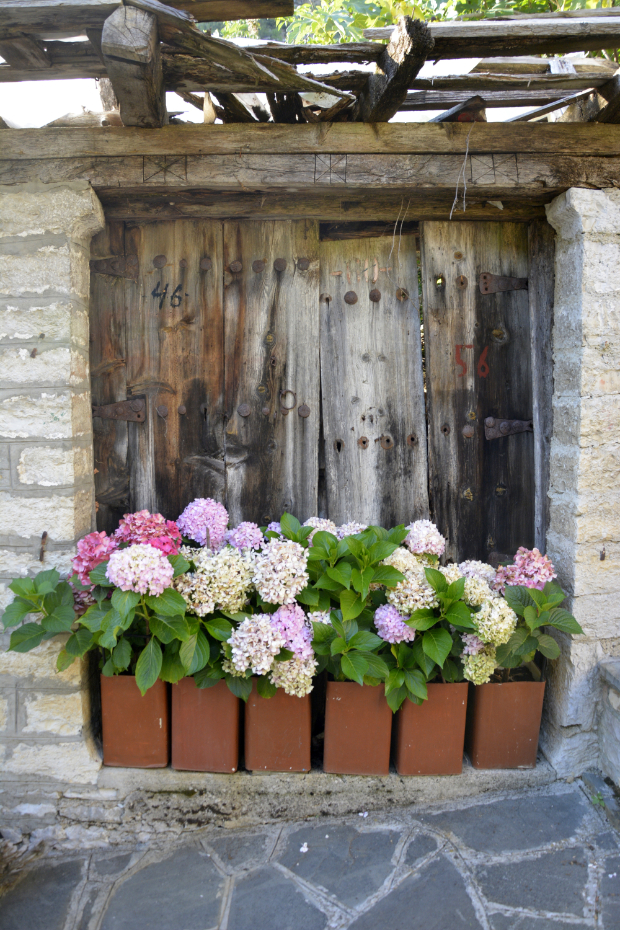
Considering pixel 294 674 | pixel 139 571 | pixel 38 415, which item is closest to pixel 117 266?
pixel 38 415

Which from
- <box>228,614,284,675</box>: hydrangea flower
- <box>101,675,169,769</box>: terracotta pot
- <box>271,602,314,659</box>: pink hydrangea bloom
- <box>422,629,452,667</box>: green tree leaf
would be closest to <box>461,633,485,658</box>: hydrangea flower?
<box>422,629,452,667</box>: green tree leaf

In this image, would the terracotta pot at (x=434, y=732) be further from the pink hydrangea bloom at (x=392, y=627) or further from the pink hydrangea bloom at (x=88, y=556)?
the pink hydrangea bloom at (x=88, y=556)

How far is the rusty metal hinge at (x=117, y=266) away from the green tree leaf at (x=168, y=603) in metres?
1.38

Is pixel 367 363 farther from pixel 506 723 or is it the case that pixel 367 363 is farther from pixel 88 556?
pixel 506 723

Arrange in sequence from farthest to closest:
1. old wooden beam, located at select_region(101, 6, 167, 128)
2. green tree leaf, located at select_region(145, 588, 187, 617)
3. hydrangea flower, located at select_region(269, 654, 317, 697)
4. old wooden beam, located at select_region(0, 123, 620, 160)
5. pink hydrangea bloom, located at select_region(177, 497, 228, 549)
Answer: pink hydrangea bloom, located at select_region(177, 497, 228, 549) < old wooden beam, located at select_region(0, 123, 620, 160) < hydrangea flower, located at select_region(269, 654, 317, 697) < green tree leaf, located at select_region(145, 588, 187, 617) < old wooden beam, located at select_region(101, 6, 167, 128)

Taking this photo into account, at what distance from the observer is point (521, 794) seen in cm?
212

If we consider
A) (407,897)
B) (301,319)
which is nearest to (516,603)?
(407,897)

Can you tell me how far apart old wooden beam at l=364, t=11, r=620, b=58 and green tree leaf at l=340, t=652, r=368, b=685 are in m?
1.96

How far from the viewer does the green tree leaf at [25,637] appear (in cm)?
188

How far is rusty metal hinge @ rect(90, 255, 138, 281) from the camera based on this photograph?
2318 millimetres

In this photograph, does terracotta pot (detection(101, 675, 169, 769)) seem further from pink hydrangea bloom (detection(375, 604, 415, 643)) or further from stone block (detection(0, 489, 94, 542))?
pink hydrangea bloom (detection(375, 604, 415, 643))

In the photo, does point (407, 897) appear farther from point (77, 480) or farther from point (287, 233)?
point (287, 233)

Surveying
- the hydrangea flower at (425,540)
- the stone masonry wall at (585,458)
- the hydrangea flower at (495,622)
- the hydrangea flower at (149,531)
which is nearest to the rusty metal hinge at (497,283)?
the stone masonry wall at (585,458)

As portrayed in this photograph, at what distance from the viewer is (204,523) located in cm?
213
